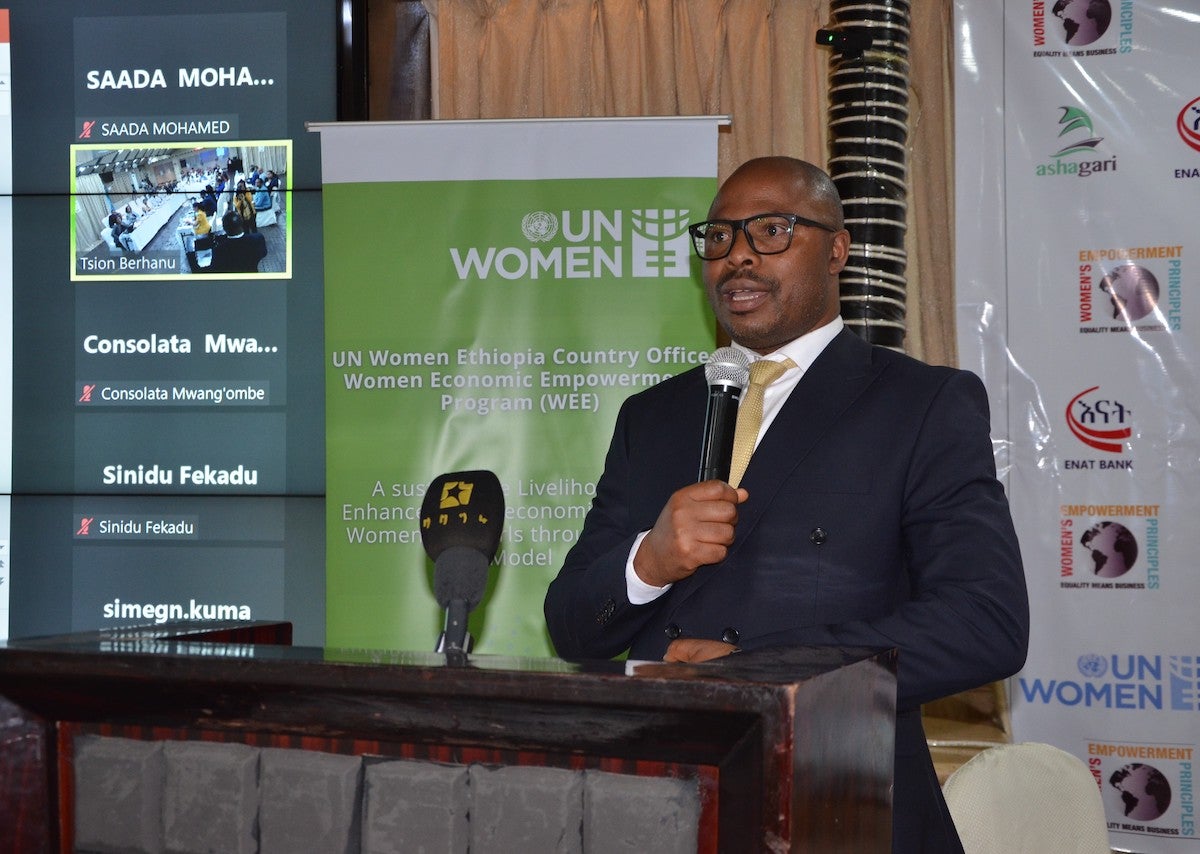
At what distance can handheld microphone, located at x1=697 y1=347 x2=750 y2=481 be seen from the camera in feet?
5.20

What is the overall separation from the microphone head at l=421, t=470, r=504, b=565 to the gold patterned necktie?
572 millimetres

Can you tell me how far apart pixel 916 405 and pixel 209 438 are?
3.02 meters

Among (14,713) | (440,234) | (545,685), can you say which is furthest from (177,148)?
(545,685)

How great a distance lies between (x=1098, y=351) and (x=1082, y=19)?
Result: 1.08 m

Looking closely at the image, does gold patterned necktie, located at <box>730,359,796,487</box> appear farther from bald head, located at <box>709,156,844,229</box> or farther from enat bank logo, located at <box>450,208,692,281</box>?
enat bank logo, located at <box>450,208,692,281</box>

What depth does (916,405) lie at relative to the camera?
5.72 ft

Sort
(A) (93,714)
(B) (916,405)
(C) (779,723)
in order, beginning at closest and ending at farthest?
(C) (779,723) → (A) (93,714) → (B) (916,405)

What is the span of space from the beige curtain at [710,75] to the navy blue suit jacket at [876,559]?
2.74m

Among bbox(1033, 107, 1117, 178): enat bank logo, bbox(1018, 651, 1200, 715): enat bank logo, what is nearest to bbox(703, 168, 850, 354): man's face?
bbox(1033, 107, 1117, 178): enat bank logo

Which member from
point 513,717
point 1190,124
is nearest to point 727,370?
point 513,717

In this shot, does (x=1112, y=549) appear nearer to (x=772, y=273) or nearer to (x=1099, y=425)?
(x=1099, y=425)

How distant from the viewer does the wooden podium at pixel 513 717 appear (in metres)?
0.93

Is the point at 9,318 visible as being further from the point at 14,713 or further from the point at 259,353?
the point at 14,713

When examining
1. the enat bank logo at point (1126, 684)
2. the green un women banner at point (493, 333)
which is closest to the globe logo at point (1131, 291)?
the enat bank logo at point (1126, 684)
